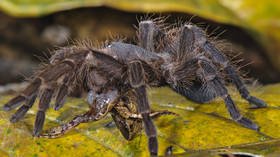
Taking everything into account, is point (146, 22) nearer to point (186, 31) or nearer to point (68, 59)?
point (186, 31)

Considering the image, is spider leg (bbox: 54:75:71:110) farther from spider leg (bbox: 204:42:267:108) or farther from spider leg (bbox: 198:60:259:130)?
spider leg (bbox: 204:42:267:108)

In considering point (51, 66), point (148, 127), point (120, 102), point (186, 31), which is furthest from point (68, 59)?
point (186, 31)

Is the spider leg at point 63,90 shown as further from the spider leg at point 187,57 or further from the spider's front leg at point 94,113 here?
the spider leg at point 187,57

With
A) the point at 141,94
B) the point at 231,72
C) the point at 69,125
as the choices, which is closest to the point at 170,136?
the point at 141,94

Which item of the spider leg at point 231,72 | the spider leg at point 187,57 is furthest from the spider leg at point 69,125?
the spider leg at point 231,72

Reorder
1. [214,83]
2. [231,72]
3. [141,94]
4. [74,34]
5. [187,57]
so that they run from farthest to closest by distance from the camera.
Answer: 1. [74,34]
2. [231,72]
3. [187,57]
4. [214,83]
5. [141,94]

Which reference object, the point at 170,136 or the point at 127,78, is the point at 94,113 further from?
the point at 170,136

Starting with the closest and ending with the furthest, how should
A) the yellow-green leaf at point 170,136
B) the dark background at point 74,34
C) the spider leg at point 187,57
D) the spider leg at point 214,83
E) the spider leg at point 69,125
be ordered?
the yellow-green leaf at point 170,136 → the spider leg at point 69,125 → the spider leg at point 214,83 → the spider leg at point 187,57 → the dark background at point 74,34

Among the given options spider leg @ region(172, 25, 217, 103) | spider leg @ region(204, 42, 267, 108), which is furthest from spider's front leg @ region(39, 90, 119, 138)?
spider leg @ region(204, 42, 267, 108)
